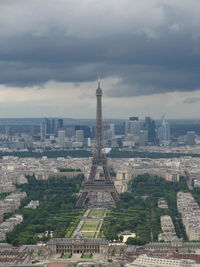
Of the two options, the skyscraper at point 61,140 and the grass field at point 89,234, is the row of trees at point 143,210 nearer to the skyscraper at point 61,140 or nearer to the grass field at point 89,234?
the grass field at point 89,234

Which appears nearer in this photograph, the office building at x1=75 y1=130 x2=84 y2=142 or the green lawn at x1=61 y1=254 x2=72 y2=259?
the green lawn at x1=61 y1=254 x2=72 y2=259

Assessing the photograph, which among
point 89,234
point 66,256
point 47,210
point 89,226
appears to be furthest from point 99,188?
point 66,256

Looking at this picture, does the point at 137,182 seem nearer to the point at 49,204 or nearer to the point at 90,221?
the point at 49,204

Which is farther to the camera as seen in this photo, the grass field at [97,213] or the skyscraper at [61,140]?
the skyscraper at [61,140]

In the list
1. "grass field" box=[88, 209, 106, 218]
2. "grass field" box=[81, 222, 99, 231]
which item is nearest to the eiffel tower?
"grass field" box=[88, 209, 106, 218]

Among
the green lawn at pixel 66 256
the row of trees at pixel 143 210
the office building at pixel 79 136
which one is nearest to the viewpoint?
the green lawn at pixel 66 256

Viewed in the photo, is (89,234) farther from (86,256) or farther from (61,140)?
(61,140)

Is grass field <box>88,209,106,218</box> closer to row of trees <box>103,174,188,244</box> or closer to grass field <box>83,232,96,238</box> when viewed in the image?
row of trees <box>103,174,188,244</box>

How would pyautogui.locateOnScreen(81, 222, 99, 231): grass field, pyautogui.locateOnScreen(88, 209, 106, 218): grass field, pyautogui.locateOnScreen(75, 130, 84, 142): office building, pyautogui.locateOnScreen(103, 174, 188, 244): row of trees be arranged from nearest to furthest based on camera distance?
pyautogui.locateOnScreen(103, 174, 188, 244): row of trees
pyautogui.locateOnScreen(81, 222, 99, 231): grass field
pyautogui.locateOnScreen(88, 209, 106, 218): grass field
pyautogui.locateOnScreen(75, 130, 84, 142): office building

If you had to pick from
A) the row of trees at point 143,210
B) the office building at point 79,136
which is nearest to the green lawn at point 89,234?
the row of trees at point 143,210

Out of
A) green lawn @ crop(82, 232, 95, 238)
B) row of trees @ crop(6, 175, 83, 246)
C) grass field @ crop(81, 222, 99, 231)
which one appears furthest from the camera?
grass field @ crop(81, 222, 99, 231)

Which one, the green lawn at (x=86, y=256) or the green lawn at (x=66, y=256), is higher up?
the green lawn at (x=86, y=256)

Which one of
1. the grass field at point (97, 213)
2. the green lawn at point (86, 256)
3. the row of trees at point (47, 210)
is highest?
the row of trees at point (47, 210)
